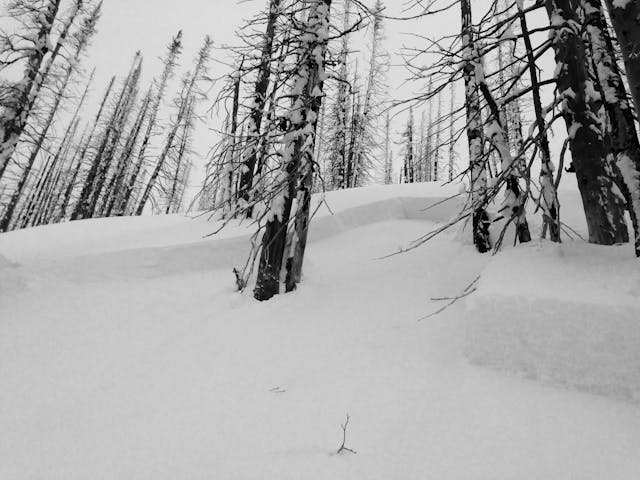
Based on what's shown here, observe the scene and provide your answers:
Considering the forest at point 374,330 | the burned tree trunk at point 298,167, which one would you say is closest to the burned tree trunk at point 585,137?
the forest at point 374,330

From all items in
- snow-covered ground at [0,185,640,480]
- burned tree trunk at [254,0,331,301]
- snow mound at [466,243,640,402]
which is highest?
burned tree trunk at [254,0,331,301]

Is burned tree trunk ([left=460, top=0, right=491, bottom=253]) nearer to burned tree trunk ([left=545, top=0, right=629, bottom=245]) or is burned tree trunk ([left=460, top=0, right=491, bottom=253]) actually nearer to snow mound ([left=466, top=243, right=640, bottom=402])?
burned tree trunk ([left=545, top=0, right=629, bottom=245])

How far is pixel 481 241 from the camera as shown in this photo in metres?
5.79

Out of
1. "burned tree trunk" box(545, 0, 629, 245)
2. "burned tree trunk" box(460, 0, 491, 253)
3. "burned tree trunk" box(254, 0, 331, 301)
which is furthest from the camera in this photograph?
"burned tree trunk" box(460, 0, 491, 253)

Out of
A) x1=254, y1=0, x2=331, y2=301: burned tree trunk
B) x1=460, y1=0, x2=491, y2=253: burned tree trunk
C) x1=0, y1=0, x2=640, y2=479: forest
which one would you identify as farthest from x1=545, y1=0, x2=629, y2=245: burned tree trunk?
x1=254, y1=0, x2=331, y2=301: burned tree trunk

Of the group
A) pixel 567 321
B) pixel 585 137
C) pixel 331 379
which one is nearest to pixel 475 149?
pixel 585 137

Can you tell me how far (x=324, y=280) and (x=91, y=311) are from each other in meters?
3.69

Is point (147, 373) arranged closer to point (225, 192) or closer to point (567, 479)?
point (567, 479)

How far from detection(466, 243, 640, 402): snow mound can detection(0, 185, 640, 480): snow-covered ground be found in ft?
0.05

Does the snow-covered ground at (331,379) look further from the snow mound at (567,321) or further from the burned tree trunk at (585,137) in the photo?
the burned tree trunk at (585,137)

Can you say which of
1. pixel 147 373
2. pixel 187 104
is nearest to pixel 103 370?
pixel 147 373

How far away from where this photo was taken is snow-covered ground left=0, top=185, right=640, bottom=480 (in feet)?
7.37

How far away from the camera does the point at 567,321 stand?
2.76 metres

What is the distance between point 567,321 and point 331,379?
2.09 meters
